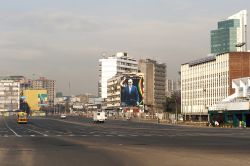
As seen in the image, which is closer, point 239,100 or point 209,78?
point 239,100

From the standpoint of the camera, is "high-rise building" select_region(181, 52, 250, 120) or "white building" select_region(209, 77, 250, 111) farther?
"high-rise building" select_region(181, 52, 250, 120)

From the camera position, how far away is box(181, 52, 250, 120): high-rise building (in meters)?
153

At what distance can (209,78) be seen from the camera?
168 metres

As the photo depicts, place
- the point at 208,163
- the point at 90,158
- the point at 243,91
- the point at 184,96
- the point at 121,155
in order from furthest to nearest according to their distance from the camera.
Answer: the point at 184,96 → the point at 243,91 → the point at 121,155 → the point at 90,158 → the point at 208,163

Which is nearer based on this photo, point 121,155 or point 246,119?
point 121,155

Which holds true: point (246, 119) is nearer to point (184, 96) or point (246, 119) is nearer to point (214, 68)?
point (214, 68)

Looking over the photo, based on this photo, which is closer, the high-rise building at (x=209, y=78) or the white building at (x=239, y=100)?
the white building at (x=239, y=100)

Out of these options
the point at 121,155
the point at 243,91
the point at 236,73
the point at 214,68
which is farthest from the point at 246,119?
the point at 121,155

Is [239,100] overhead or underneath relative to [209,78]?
underneath

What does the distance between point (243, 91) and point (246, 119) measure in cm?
1790

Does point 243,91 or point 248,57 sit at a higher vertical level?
point 248,57

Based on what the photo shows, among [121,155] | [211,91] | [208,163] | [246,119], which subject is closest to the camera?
[208,163]

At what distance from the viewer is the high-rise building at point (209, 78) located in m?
153

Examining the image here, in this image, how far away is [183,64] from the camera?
630 ft
